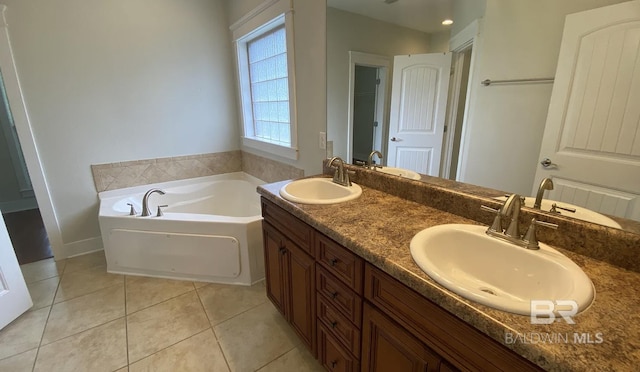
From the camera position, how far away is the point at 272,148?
104 inches

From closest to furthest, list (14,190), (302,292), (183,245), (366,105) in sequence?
(302,292), (366,105), (183,245), (14,190)

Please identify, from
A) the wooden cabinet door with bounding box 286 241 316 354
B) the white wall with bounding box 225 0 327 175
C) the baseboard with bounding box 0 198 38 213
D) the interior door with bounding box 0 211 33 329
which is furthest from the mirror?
the baseboard with bounding box 0 198 38 213

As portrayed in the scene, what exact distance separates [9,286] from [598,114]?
3.08m

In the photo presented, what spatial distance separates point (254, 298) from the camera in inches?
79.9

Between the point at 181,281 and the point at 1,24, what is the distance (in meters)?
2.32

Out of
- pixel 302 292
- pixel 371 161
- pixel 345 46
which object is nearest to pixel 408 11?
pixel 345 46

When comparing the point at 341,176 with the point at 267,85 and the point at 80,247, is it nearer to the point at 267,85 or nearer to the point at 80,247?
the point at 267,85

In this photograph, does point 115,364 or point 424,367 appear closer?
point 424,367

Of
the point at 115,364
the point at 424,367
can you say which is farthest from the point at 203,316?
the point at 424,367

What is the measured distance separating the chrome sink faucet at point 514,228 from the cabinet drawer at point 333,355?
0.72 meters

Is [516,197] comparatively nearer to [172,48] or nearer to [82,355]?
[82,355]

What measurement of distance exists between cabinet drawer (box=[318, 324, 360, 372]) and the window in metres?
1.43

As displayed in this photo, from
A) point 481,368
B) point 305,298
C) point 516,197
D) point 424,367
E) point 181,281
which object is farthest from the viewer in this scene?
point 181,281
